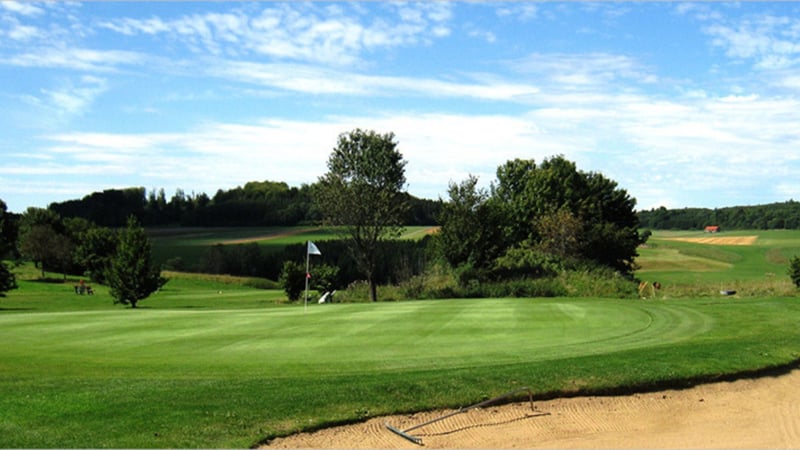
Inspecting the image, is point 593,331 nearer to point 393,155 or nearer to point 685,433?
point 685,433

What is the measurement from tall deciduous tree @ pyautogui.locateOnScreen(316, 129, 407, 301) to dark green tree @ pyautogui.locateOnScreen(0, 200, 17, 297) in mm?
23519

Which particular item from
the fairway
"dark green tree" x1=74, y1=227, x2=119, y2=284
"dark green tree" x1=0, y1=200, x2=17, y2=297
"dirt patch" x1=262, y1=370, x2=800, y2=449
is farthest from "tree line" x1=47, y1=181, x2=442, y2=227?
"dirt patch" x1=262, y1=370, x2=800, y2=449

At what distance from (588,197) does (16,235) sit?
3154 inches

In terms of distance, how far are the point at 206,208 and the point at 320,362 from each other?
13476 cm

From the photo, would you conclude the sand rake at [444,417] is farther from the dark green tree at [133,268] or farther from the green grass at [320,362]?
the dark green tree at [133,268]

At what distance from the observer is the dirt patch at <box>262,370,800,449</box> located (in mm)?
9422

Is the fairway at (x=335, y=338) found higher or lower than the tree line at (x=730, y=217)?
lower

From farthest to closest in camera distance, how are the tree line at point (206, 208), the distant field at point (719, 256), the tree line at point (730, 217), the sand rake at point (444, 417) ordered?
1. the tree line at point (206, 208)
2. the tree line at point (730, 217)
3. the distant field at point (719, 256)
4. the sand rake at point (444, 417)

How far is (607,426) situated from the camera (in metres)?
10.4

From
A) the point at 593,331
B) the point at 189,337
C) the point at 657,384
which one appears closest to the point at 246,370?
the point at 189,337

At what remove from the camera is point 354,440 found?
9211mm

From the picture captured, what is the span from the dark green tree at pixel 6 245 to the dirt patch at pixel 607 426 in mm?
50385

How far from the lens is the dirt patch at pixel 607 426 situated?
9.42 m

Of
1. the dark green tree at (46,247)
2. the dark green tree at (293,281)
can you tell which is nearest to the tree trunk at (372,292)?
the dark green tree at (293,281)
